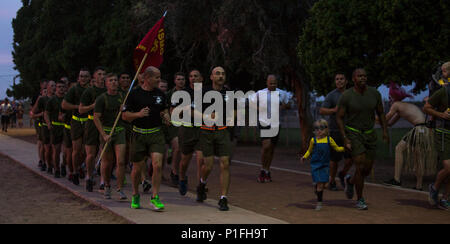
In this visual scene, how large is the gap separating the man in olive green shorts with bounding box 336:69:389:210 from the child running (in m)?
0.24

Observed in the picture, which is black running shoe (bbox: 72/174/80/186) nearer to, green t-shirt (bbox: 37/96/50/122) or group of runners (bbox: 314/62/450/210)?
green t-shirt (bbox: 37/96/50/122)

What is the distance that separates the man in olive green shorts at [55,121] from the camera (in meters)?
11.6

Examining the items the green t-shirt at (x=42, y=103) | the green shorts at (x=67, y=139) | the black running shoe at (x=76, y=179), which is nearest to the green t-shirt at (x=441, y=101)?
the black running shoe at (x=76, y=179)

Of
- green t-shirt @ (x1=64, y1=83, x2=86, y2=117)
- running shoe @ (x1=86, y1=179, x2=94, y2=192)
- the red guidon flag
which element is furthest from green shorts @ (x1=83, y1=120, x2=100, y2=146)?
the red guidon flag

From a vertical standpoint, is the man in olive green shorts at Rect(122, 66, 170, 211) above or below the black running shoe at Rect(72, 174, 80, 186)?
above

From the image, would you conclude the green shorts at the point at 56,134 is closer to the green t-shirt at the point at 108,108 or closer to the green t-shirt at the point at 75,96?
the green t-shirt at the point at 75,96

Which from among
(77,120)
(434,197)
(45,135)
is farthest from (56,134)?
(434,197)

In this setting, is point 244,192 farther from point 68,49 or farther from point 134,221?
point 68,49

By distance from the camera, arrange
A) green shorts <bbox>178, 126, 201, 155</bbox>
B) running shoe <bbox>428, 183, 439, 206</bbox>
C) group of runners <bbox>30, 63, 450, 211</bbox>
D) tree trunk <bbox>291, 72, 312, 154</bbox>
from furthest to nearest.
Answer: tree trunk <bbox>291, 72, 312, 154</bbox> < green shorts <bbox>178, 126, 201, 155</bbox> < running shoe <bbox>428, 183, 439, 206</bbox> < group of runners <bbox>30, 63, 450, 211</bbox>

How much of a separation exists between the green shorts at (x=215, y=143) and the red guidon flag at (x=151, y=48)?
225 centimetres

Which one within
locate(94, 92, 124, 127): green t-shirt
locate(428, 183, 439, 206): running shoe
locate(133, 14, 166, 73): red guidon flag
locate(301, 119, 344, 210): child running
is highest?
locate(133, 14, 166, 73): red guidon flag

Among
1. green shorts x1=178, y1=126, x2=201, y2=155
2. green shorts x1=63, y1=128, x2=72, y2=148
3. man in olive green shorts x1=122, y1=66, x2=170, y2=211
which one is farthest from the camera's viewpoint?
green shorts x1=63, y1=128, x2=72, y2=148

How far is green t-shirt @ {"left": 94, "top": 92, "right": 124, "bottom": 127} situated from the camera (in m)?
8.60
